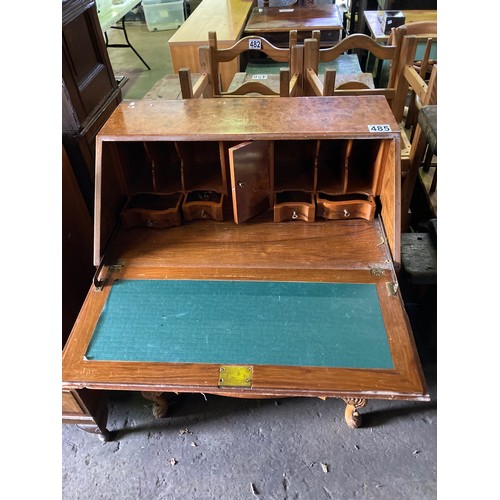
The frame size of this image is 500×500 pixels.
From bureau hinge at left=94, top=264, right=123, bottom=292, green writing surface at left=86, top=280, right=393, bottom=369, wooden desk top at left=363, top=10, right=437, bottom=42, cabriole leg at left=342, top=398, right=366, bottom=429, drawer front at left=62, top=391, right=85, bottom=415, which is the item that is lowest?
cabriole leg at left=342, top=398, right=366, bottom=429

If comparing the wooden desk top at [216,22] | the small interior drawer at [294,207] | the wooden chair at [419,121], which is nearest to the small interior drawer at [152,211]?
the small interior drawer at [294,207]

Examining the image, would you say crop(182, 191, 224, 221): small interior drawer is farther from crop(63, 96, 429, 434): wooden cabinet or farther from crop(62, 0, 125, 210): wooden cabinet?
crop(62, 0, 125, 210): wooden cabinet

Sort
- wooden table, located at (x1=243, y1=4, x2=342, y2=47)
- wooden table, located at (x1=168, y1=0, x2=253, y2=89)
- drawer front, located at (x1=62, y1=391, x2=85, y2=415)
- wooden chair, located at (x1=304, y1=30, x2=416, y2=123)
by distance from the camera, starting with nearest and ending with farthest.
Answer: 1. drawer front, located at (x1=62, y1=391, x2=85, y2=415)
2. wooden chair, located at (x1=304, y1=30, x2=416, y2=123)
3. wooden table, located at (x1=168, y1=0, x2=253, y2=89)
4. wooden table, located at (x1=243, y1=4, x2=342, y2=47)

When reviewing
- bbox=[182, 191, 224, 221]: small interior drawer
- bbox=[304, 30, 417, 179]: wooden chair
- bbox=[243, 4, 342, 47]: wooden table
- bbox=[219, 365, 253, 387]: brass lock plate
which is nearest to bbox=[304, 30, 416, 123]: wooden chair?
bbox=[304, 30, 417, 179]: wooden chair

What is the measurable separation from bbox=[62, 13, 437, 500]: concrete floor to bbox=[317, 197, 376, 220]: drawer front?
0.65m

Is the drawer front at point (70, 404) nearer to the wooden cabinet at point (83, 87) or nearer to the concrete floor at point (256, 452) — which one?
the concrete floor at point (256, 452)

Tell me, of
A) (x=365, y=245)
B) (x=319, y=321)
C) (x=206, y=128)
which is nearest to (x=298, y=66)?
(x=206, y=128)

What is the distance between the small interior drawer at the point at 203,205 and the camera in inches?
56.8

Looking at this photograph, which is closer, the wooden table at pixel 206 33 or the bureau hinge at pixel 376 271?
the bureau hinge at pixel 376 271

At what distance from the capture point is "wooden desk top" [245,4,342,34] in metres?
3.53

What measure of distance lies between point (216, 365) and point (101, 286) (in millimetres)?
481

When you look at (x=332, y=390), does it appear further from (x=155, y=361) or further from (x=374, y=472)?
(x=374, y=472)

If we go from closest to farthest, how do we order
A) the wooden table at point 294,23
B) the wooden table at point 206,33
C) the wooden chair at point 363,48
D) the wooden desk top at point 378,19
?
the wooden chair at point 363,48 < the wooden table at point 206,33 < the wooden desk top at point 378,19 < the wooden table at point 294,23

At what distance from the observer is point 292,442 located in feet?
5.33
